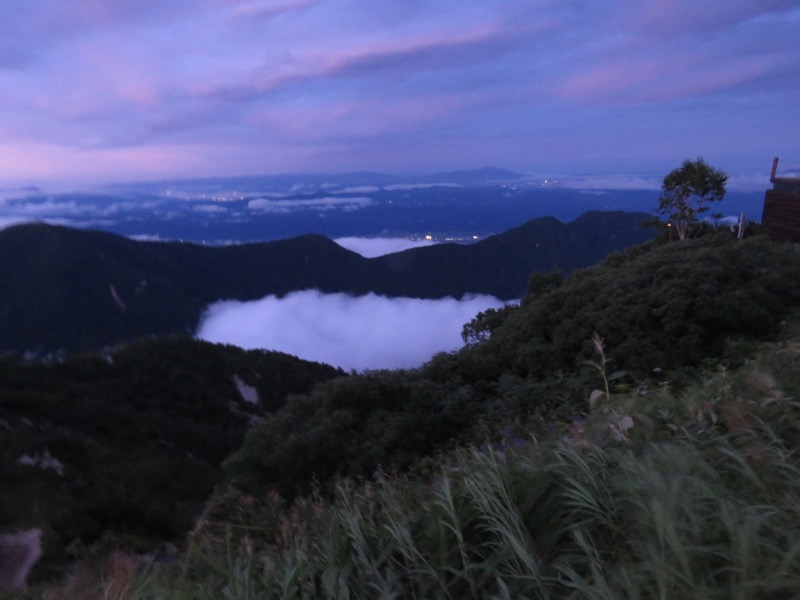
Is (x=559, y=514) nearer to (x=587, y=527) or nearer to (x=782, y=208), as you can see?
(x=587, y=527)

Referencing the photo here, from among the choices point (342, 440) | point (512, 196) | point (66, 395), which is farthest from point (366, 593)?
point (512, 196)

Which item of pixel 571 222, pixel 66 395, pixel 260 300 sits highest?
pixel 571 222

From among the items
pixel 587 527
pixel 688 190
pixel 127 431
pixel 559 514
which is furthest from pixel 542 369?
pixel 127 431

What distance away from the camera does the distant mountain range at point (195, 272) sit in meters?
79.3

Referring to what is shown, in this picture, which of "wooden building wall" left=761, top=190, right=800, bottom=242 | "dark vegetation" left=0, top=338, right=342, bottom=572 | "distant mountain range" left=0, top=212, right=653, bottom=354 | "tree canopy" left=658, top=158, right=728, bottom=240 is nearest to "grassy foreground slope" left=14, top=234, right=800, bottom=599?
"dark vegetation" left=0, top=338, right=342, bottom=572

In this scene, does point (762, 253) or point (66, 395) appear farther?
point (66, 395)

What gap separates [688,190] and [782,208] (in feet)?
21.5

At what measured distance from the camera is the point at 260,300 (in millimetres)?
113438

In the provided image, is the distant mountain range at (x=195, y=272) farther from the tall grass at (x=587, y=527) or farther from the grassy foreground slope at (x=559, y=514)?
the tall grass at (x=587, y=527)

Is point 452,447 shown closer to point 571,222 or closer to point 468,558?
point 468,558

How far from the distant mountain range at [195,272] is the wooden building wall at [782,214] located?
58.9 meters

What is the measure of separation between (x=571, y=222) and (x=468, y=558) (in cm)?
10776

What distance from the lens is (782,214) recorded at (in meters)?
16.6

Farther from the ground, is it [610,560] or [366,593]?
[610,560]
